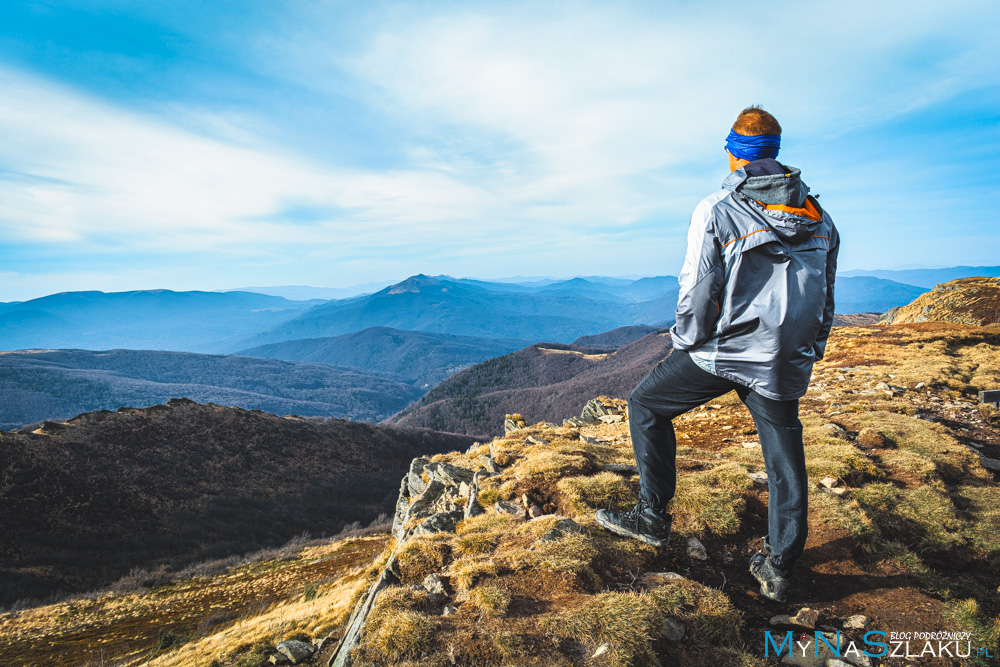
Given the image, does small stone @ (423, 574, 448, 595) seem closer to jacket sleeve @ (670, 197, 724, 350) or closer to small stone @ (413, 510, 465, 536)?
small stone @ (413, 510, 465, 536)

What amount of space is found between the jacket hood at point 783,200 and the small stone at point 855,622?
3.37m

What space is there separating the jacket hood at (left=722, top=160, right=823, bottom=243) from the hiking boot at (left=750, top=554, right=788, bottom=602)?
3123 mm

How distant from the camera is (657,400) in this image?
4.36 m

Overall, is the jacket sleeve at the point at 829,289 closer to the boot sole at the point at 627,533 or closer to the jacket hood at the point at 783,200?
the jacket hood at the point at 783,200

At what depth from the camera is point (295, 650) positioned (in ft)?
15.9

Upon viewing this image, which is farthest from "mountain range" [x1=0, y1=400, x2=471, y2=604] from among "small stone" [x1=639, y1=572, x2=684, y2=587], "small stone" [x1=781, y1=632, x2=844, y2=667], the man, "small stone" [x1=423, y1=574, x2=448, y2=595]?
the man

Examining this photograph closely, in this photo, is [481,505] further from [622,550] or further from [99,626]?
[99,626]

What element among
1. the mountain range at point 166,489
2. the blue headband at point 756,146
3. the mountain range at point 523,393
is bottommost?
the mountain range at point 523,393

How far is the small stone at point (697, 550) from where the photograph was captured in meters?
4.93

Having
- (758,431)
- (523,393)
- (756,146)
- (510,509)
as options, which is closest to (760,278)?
(756,146)

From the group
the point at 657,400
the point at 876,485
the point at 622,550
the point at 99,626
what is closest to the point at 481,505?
the point at 622,550

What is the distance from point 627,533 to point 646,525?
0.81 ft

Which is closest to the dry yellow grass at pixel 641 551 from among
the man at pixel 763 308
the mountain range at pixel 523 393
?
the man at pixel 763 308

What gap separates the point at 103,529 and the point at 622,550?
6344 cm
